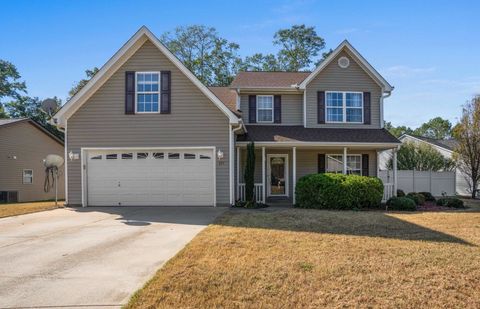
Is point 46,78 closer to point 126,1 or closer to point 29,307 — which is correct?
point 126,1

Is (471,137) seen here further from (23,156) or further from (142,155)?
(23,156)

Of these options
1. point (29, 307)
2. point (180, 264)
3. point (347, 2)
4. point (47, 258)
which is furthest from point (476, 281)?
point (347, 2)

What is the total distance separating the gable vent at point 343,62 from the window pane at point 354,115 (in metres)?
2.04

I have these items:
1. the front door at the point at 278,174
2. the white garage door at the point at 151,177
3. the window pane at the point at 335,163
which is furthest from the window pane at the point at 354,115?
the white garage door at the point at 151,177

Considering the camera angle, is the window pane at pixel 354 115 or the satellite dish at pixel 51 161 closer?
the satellite dish at pixel 51 161

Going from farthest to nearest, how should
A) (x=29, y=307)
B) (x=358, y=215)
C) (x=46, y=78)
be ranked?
(x=46, y=78) → (x=358, y=215) → (x=29, y=307)

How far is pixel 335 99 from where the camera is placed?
18.5 meters

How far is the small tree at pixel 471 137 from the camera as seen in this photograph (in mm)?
22078

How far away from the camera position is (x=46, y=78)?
24.1 m

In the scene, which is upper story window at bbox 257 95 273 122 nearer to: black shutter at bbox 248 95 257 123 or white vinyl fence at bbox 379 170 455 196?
black shutter at bbox 248 95 257 123

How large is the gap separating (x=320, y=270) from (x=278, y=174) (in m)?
13.1

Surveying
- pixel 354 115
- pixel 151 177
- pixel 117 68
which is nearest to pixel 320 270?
pixel 151 177

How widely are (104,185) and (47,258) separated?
896 centimetres

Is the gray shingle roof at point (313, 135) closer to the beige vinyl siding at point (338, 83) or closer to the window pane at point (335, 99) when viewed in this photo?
the beige vinyl siding at point (338, 83)
